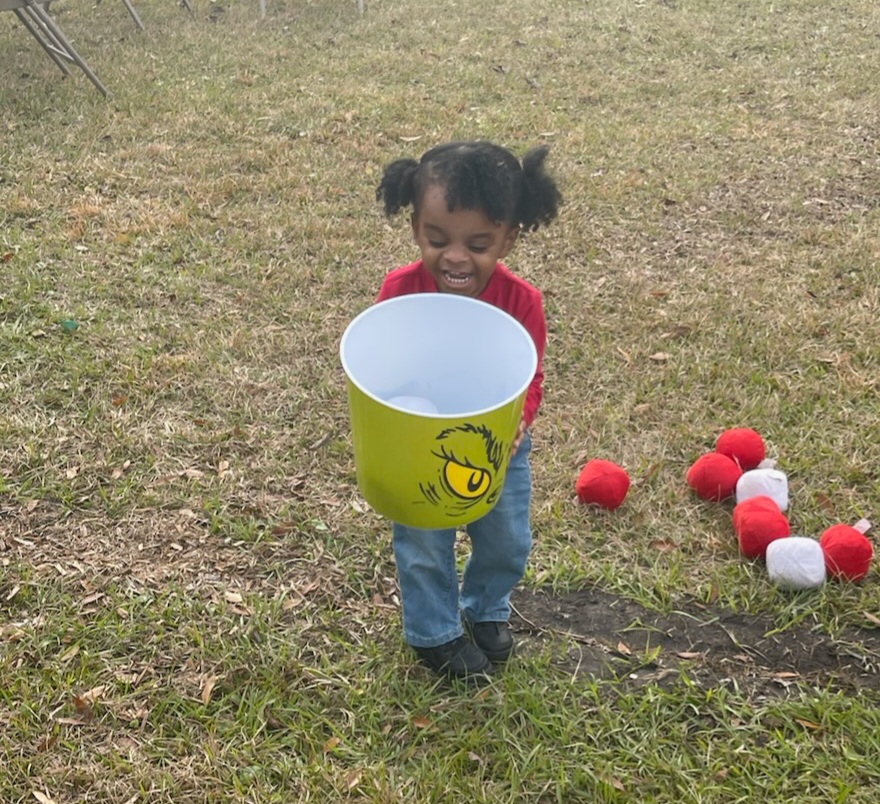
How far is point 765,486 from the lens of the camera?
281 centimetres

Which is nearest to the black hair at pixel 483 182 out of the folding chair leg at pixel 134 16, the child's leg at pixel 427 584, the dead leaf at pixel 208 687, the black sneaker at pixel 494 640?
the child's leg at pixel 427 584

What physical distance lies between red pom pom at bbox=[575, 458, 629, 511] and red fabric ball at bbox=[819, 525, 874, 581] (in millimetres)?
634

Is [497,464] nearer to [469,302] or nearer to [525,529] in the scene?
[469,302]

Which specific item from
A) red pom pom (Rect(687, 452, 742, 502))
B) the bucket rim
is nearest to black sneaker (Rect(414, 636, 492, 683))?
the bucket rim

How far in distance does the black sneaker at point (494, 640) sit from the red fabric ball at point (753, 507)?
872 millimetres

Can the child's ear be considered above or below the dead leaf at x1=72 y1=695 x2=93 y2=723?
above

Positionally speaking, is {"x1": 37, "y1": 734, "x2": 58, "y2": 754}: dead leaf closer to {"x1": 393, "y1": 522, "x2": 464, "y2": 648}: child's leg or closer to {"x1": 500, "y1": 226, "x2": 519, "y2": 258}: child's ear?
{"x1": 393, "y1": 522, "x2": 464, "y2": 648}: child's leg

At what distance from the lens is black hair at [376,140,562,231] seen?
183 centimetres

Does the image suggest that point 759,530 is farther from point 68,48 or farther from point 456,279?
point 68,48

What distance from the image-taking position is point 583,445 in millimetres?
3221

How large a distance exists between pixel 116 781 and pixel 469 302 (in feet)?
4.69

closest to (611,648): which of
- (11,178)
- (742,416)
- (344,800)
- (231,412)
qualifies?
(344,800)

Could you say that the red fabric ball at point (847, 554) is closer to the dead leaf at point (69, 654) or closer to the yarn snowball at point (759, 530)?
the yarn snowball at point (759, 530)

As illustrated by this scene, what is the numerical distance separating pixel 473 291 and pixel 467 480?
1.70ft
